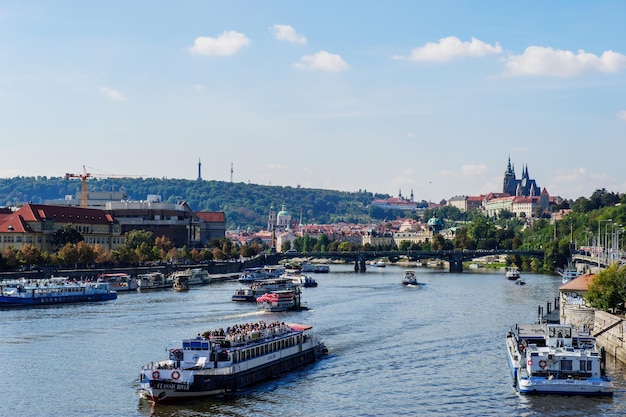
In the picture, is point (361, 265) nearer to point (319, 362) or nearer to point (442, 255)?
point (442, 255)

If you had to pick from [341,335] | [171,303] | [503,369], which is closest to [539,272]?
[171,303]

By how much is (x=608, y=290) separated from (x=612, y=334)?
6.62 meters

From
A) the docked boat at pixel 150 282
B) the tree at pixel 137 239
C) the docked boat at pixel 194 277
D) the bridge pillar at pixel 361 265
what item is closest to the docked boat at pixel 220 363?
the docked boat at pixel 150 282

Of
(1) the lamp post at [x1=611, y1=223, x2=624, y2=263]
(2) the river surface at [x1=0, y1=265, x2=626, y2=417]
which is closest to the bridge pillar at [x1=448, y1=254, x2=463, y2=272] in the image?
(1) the lamp post at [x1=611, y1=223, x2=624, y2=263]

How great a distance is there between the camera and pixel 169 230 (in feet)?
597

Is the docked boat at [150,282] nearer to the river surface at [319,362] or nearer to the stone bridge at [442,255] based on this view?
the river surface at [319,362]

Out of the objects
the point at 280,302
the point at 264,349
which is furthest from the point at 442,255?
the point at 264,349

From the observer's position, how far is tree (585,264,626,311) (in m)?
64.6

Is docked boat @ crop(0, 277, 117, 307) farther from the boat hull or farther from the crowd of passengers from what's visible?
the boat hull

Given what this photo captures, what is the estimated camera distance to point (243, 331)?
53.9 meters

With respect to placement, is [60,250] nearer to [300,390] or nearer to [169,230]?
[169,230]

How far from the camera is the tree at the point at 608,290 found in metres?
64.6

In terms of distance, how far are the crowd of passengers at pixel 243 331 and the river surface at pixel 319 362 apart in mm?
2499

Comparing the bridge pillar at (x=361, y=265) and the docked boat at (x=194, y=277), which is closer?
the docked boat at (x=194, y=277)
